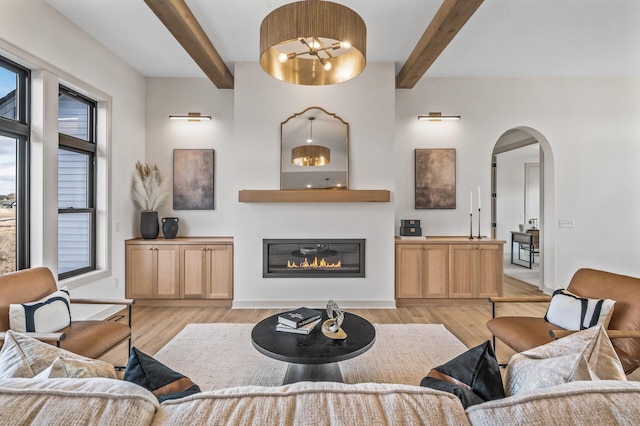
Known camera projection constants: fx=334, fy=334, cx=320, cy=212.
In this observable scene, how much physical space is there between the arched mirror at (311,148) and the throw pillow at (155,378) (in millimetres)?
3330

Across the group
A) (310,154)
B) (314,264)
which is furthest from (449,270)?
(310,154)

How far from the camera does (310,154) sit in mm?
4324

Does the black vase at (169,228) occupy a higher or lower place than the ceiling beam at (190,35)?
lower

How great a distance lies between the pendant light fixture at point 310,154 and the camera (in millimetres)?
4316

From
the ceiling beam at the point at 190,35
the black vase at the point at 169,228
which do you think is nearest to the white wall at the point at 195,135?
the black vase at the point at 169,228

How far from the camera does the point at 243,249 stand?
4.30m

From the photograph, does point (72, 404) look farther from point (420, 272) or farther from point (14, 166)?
point (420, 272)

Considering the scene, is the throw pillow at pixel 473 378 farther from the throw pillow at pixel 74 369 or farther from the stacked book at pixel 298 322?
the stacked book at pixel 298 322

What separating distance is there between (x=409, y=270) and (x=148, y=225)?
11.5ft

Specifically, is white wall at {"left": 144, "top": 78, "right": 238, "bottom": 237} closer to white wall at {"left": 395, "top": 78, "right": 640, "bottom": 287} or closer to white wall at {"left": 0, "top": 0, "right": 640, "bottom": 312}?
white wall at {"left": 0, "top": 0, "right": 640, "bottom": 312}

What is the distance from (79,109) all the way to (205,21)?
1760 millimetres

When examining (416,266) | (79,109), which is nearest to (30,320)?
(79,109)

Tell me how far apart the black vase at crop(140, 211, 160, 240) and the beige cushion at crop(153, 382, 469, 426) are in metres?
4.19

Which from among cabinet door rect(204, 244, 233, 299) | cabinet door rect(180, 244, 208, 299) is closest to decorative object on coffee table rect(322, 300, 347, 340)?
cabinet door rect(204, 244, 233, 299)
